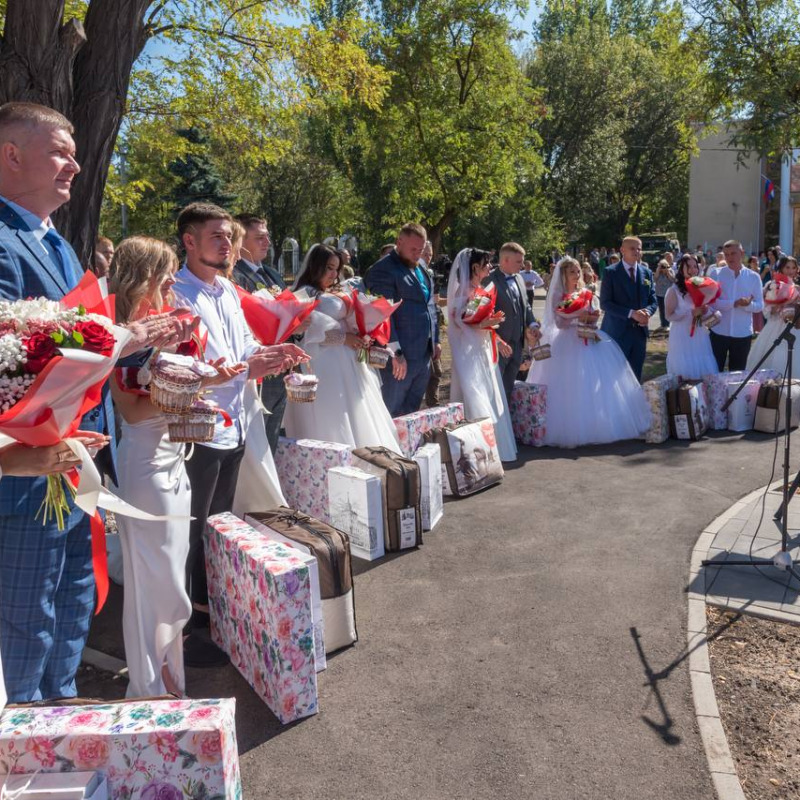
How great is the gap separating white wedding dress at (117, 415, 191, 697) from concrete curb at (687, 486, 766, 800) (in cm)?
240

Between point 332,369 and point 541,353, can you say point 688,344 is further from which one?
point 332,369

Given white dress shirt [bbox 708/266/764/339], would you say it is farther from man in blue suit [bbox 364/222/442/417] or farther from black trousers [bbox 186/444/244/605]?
black trousers [bbox 186/444/244/605]

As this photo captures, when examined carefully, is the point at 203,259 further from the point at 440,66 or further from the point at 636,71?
the point at 636,71

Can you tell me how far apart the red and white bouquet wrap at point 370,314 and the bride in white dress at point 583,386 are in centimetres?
309

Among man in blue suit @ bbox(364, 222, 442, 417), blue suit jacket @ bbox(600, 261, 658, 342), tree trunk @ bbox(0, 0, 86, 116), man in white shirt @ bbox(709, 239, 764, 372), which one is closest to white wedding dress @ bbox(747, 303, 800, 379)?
man in white shirt @ bbox(709, 239, 764, 372)

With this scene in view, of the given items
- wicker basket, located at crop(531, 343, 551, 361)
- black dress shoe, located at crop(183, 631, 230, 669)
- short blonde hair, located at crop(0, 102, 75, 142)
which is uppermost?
short blonde hair, located at crop(0, 102, 75, 142)

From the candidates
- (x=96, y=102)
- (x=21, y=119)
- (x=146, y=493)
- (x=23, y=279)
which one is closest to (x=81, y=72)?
(x=96, y=102)

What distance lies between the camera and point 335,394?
646 centimetres

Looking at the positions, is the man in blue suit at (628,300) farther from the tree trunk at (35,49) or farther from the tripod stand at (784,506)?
the tree trunk at (35,49)

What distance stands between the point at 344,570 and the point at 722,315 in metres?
8.26

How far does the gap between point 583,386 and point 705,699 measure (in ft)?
17.8

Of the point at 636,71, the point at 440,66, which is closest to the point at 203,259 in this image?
the point at 440,66

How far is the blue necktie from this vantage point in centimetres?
304

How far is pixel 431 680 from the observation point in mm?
3979
